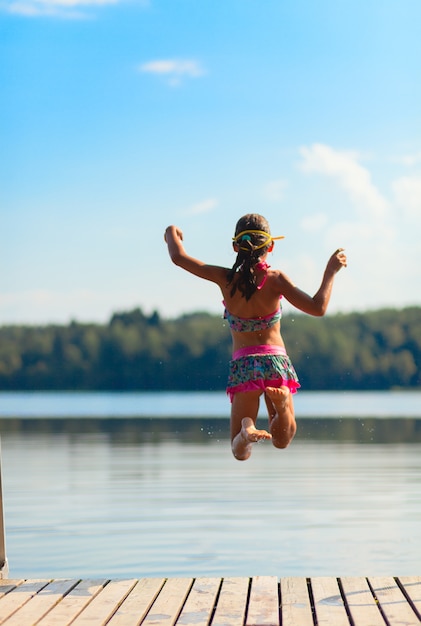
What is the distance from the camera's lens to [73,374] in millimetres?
75312

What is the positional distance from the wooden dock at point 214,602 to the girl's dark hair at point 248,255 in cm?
155

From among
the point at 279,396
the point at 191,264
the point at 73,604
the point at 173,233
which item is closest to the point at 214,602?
the point at 73,604

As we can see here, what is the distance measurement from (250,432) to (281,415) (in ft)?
1.03

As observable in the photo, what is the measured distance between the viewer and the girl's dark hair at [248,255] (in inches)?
249

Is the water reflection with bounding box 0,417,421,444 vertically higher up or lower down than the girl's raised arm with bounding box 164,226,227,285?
lower down

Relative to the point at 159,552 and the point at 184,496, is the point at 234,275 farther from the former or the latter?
the point at 184,496

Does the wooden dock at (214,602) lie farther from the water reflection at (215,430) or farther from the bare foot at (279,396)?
the water reflection at (215,430)

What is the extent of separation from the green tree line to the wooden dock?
1969 inches

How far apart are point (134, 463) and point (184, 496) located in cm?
562

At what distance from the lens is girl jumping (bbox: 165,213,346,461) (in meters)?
6.33

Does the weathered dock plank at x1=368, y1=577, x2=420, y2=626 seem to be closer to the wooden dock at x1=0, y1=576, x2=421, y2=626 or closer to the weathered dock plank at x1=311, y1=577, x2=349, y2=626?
the wooden dock at x1=0, y1=576, x2=421, y2=626

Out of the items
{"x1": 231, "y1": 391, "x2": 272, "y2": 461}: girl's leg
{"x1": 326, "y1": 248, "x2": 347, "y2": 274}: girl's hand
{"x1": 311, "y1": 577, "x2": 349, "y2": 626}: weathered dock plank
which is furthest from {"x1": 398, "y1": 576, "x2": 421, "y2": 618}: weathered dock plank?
{"x1": 326, "y1": 248, "x2": 347, "y2": 274}: girl's hand

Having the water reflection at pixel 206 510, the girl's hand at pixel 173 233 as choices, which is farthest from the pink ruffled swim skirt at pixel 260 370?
the water reflection at pixel 206 510

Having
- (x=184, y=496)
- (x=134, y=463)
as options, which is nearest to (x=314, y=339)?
(x=134, y=463)
